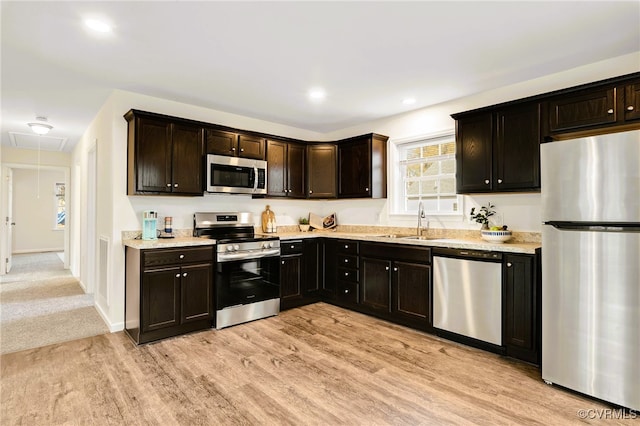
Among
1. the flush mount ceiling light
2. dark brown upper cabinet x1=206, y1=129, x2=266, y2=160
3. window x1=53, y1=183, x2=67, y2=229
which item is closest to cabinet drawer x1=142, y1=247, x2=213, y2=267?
dark brown upper cabinet x1=206, y1=129, x2=266, y2=160

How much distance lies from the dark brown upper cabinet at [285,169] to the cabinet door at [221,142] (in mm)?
560

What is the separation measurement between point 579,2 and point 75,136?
692 cm

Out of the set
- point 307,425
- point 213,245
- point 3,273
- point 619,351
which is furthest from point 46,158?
point 619,351

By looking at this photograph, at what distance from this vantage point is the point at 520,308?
285 centimetres

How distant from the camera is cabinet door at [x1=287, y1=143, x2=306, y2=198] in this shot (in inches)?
194

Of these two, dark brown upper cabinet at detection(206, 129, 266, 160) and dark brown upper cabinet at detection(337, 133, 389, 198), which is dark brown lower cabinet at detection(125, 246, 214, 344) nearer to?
dark brown upper cabinet at detection(206, 129, 266, 160)

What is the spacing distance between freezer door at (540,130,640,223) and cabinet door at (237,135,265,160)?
10.7ft

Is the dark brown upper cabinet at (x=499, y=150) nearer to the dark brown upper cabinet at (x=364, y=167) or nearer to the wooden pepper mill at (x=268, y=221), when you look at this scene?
the dark brown upper cabinet at (x=364, y=167)

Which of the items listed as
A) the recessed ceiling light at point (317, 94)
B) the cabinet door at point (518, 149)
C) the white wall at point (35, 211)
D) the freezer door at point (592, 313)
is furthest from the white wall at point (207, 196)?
the white wall at point (35, 211)

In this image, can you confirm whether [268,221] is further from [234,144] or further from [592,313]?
[592,313]

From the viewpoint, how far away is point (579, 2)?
214 cm

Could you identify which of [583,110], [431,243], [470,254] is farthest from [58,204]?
[583,110]

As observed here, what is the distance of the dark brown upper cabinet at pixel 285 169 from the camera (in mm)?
4703

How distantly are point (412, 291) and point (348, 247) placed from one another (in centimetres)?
106
